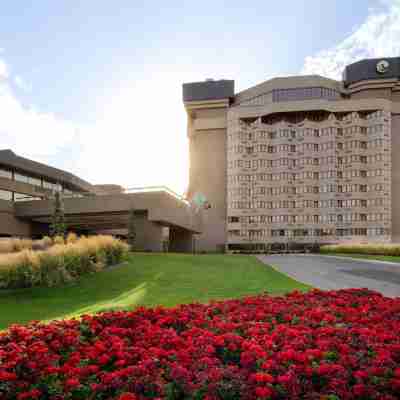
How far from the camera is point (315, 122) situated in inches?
2633

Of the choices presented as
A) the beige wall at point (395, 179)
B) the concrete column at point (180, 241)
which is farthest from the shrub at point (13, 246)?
the beige wall at point (395, 179)

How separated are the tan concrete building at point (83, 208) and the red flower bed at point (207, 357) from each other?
2725 centimetres

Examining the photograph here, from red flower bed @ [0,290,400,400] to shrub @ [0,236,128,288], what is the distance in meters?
6.82

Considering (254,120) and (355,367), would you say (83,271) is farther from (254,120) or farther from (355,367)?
(254,120)

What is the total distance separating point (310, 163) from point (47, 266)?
6190 centimetres

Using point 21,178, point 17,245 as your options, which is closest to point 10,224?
point 21,178

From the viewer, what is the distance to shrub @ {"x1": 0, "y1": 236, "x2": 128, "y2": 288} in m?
11.2

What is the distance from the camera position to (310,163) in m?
66.1

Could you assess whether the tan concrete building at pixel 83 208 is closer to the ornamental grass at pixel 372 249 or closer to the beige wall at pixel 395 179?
the ornamental grass at pixel 372 249

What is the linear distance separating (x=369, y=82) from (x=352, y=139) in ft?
38.8

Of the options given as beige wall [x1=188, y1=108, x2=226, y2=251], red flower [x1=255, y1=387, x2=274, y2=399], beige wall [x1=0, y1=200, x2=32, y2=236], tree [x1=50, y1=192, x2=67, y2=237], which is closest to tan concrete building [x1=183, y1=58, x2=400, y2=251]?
beige wall [x1=188, y1=108, x2=226, y2=251]

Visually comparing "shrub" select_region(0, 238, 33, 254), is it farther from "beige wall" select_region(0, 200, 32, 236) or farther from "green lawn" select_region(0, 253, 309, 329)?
"beige wall" select_region(0, 200, 32, 236)

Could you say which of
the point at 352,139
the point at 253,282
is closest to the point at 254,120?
the point at 352,139

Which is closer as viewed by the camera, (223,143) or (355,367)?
(355,367)
